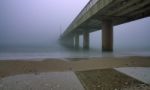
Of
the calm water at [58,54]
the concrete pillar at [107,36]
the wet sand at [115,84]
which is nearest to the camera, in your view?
the wet sand at [115,84]

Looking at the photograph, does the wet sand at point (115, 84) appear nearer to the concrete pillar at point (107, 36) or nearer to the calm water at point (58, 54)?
the calm water at point (58, 54)

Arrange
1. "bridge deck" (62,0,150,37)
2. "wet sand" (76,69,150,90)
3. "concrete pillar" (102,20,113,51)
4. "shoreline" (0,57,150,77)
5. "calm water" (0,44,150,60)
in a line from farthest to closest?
"concrete pillar" (102,20,113,51) < "bridge deck" (62,0,150,37) < "calm water" (0,44,150,60) < "shoreline" (0,57,150,77) < "wet sand" (76,69,150,90)

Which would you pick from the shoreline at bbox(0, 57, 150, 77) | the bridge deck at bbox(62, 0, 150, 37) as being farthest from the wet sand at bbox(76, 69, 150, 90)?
the bridge deck at bbox(62, 0, 150, 37)

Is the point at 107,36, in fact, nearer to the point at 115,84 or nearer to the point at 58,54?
the point at 58,54

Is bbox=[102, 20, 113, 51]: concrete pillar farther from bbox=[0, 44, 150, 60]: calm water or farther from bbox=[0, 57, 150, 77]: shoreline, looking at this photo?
bbox=[0, 57, 150, 77]: shoreline

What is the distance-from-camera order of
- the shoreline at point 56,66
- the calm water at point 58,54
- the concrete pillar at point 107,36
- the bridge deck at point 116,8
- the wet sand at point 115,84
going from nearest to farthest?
the wet sand at point 115,84
the shoreline at point 56,66
the calm water at point 58,54
the bridge deck at point 116,8
the concrete pillar at point 107,36

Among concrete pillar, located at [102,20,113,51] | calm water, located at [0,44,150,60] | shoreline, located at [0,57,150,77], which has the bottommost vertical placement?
calm water, located at [0,44,150,60]

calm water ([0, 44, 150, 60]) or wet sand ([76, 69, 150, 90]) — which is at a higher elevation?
wet sand ([76, 69, 150, 90])

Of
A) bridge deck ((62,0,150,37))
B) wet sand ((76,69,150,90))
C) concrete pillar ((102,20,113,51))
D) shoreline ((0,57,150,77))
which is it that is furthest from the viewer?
concrete pillar ((102,20,113,51))

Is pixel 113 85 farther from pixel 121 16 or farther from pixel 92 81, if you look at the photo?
pixel 121 16

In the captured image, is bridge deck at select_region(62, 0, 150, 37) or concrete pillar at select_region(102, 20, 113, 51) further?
concrete pillar at select_region(102, 20, 113, 51)

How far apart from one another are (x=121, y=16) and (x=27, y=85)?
2442 cm

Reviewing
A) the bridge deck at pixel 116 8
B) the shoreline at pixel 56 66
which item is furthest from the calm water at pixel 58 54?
the shoreline at pixel 56 66


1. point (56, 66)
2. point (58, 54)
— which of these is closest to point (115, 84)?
point (56, 66)
